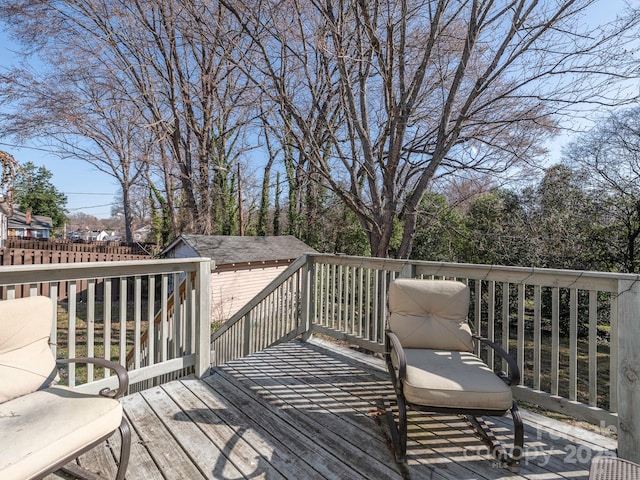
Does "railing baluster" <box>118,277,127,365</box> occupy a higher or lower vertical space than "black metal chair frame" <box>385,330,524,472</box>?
higher

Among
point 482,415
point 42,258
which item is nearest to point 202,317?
point 482,415

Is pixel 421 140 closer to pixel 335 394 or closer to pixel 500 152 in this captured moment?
pixel 500 152

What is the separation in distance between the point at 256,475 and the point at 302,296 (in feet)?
7.85

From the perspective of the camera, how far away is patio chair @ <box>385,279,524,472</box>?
1.89 meters

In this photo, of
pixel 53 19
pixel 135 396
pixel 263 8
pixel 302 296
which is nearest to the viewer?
pixel 135 396

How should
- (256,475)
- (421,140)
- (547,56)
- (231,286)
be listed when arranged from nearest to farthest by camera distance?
(256,475), (547,56), (421,140), (231,286)

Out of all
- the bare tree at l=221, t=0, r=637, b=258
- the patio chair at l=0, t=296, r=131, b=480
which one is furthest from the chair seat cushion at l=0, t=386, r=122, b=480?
the bare tree at l=221, t=0, r=637, b=258

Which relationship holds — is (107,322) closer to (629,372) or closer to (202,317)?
(202,317)

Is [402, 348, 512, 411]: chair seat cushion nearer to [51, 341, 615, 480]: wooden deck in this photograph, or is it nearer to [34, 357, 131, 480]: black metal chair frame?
[51, 341, 615, 480]: wooden deck

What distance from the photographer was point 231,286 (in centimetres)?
1148

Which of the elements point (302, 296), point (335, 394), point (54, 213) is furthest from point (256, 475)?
point (54, 213)

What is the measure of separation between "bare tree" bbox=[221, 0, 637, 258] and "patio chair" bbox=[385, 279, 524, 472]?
343 cm

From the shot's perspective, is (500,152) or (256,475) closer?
(256,475)

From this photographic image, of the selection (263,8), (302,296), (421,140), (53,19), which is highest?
(53,19)
